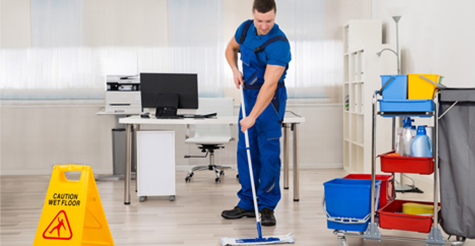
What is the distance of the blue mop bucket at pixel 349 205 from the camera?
8.62 feet

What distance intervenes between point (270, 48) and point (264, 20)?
0.61 ft

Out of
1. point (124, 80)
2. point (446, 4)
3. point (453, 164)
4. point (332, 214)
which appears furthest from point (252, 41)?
point (124, 80)

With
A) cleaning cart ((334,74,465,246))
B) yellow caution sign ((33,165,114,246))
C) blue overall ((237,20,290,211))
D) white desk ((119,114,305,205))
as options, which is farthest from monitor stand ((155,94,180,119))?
cleaning cart ((334,74,465,246))

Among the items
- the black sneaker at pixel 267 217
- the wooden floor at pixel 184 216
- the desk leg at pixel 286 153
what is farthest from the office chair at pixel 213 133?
the black sneaker at pixel 267 217

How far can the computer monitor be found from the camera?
3.93 meters

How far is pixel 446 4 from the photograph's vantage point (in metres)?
3.90

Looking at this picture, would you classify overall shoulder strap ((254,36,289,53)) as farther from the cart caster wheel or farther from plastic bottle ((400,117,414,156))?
the cart caster wheel

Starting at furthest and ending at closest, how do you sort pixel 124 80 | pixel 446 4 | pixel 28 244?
pixel 124 80
pixel 446 4
pixel 28 244

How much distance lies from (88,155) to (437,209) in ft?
14.0

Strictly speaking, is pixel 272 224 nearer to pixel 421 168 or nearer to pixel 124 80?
pixel 421 168

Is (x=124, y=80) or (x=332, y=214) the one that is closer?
(x=332, y=214)


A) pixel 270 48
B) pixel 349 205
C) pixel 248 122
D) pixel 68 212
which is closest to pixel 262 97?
pixel 248 122

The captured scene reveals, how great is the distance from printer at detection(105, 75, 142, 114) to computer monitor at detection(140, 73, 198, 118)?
1123 millimetres

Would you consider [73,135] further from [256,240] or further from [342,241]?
[342,241]
